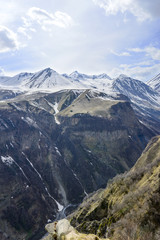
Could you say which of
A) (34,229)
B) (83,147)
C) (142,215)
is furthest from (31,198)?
(142,215)

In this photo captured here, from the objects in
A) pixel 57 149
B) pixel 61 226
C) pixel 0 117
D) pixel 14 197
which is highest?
pixel 0 117

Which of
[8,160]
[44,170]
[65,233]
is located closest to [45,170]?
[44,170]

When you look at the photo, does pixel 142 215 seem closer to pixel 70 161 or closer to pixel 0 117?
pixel 70 161

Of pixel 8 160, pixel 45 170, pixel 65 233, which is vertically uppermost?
pixel 8 160

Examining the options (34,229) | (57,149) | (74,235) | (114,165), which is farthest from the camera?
(57,149)

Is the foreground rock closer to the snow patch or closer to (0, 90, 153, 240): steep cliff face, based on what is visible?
(0, 90, 153, 240): steep cliff face

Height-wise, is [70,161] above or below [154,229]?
above

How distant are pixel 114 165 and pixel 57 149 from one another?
202 ft

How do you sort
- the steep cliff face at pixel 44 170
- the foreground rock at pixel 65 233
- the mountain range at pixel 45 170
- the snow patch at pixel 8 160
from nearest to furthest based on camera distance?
1. the foreground rock at pixel 65 233
2. the mountain range at pixel 45 170
3. the steep cliff face at pixel 44 170
4. the snow patch at pixel 8 160

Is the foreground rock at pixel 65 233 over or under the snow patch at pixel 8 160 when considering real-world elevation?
under

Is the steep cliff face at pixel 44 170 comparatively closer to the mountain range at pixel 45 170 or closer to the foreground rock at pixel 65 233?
the mountain range at pixel 45 170

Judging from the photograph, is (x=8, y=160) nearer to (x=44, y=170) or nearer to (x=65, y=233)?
(x=44, y=170)

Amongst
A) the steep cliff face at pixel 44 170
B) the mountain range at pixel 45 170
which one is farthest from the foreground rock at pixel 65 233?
the steep cliff face at pixel 44 170

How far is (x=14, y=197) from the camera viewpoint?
405 ft
